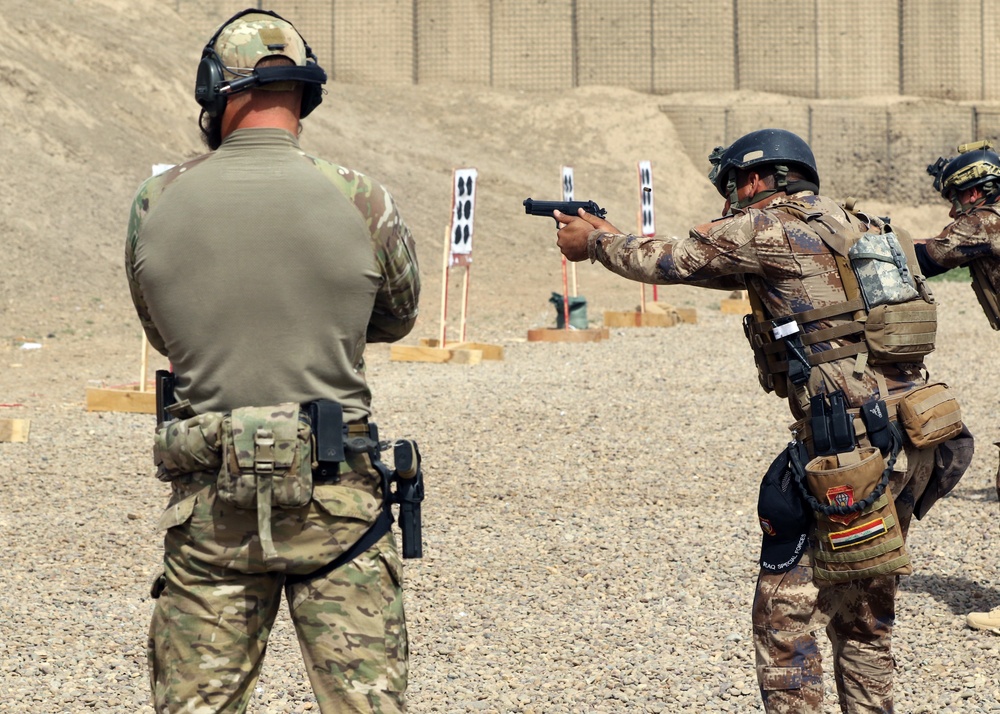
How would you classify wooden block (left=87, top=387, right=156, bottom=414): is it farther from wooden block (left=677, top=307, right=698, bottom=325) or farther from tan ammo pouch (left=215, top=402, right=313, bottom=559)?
wooden block (left=677, top=307, right=698, bottom=325)

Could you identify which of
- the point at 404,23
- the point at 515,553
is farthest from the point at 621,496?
the point at 404,23

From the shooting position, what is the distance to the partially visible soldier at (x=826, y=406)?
142 inches

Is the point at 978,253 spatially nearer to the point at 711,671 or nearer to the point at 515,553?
the point at 711,671

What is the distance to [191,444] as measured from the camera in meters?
2.66

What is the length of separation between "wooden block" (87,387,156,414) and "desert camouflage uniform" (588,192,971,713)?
296 inches

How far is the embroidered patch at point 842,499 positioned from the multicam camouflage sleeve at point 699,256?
656 millimetres

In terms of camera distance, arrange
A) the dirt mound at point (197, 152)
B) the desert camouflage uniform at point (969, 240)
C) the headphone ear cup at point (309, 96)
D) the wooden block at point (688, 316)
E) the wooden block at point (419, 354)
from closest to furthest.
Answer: the headphone ear cup at point (309, 96), the desert camouflage uniform at point (969, 240), the wooden block at point (419, 354), the wooden block at point (688, 316), the dirt mound at point (197, 152)

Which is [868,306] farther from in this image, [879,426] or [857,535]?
[857,535]

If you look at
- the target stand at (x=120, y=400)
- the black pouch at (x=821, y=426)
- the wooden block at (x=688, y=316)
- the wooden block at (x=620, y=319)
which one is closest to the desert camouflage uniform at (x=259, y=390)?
the black pouch at (x=821, y=426)

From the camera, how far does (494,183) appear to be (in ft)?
95.6

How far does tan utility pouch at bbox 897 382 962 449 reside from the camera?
12.0 feet

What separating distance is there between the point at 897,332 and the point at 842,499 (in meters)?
0.51

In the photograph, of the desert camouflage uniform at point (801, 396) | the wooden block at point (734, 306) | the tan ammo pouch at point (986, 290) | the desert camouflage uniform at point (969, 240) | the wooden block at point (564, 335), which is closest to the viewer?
the desert camouflage uniform at point (801, 396)

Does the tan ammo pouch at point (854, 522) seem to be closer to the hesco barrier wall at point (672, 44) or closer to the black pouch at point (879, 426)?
the black pouch at point (879, 426)
